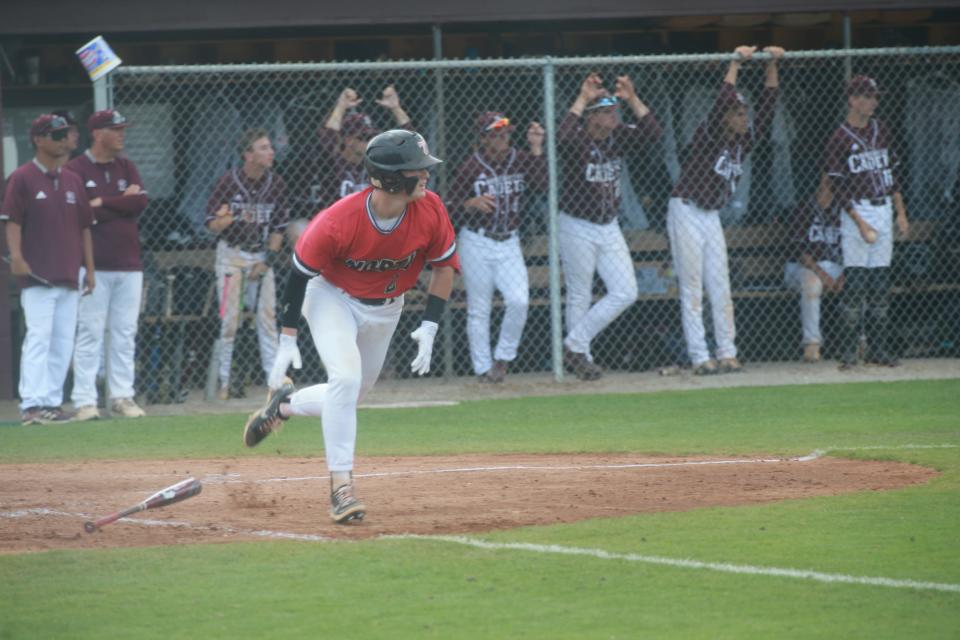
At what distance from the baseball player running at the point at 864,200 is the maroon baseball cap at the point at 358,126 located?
4.02 metres

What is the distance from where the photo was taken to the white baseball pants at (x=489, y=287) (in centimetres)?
1242

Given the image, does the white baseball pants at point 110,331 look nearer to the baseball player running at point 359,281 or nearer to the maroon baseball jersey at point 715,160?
the baseball player running at point 359,281

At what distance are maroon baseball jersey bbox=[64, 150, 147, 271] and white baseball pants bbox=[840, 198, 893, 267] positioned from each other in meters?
6.04

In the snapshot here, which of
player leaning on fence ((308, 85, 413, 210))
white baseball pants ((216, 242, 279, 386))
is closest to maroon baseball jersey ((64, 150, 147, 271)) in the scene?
white baseball pants ((216, 242, 279, 386))

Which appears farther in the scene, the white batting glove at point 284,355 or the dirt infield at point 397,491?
the white batting glove at point 284,355

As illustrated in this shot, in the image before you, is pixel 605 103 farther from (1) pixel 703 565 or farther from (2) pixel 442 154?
(1) pixel 703 565

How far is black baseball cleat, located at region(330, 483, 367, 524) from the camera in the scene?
21.8 feet

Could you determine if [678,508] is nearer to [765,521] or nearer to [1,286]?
[765,521]

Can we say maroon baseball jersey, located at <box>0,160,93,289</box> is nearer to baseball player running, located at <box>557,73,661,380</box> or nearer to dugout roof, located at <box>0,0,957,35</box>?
dugout roof, located at <box>0,0,957,35</box>

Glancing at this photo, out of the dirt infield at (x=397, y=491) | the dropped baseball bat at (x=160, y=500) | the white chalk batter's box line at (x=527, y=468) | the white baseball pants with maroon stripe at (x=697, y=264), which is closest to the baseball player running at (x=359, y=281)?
the dirt infield at (x=397, y=491)

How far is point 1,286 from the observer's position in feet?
40.8

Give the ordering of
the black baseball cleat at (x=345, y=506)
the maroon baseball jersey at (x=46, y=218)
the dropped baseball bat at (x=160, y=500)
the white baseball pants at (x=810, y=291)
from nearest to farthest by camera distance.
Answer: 1. the dropped baseball bat at (x=160, y=500)
2. the black baseball cleat at (x=345, y=506)
3. the maroon baseball jersey at (x=46, y=218)
4. the white baseball pants at (x=810, y=291)

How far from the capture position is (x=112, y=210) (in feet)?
37.4

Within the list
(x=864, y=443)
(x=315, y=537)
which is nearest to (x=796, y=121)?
(x=864, y=443)
